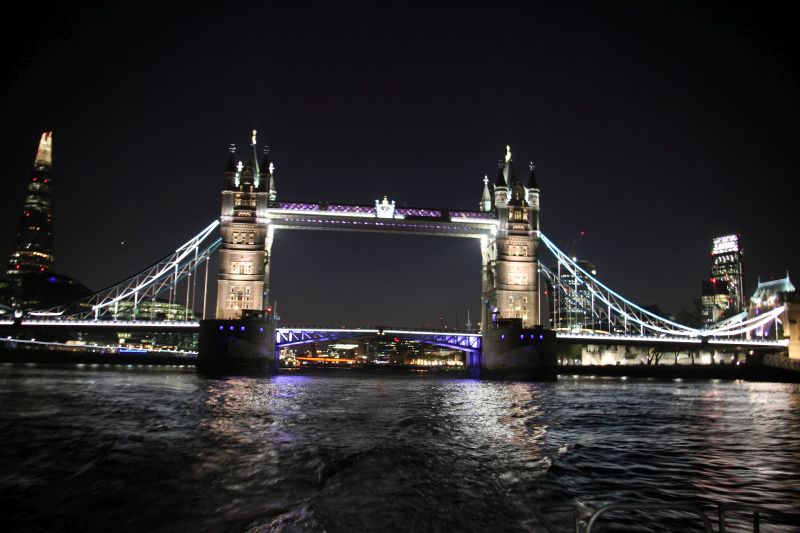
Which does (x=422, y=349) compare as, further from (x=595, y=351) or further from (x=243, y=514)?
(x=243, y=514)

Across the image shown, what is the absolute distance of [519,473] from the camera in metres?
10.6

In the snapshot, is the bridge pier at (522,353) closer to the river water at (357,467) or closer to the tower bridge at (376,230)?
the tower bridge at (376,230)

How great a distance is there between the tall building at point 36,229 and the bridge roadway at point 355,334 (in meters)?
95.5

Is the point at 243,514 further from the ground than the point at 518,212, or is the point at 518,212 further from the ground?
the point at 518,212

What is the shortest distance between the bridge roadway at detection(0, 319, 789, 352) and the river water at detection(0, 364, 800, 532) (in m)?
37.4

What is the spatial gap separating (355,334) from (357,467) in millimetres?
53250

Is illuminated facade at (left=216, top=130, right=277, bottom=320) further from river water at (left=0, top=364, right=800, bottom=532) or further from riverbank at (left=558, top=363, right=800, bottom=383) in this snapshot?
riverbank at (left=558, top=363, right=800, bottom=383)

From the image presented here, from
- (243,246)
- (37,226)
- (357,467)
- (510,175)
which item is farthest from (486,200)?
(37,226)

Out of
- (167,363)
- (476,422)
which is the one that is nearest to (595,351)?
(167,363)

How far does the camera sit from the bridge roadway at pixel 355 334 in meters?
57.0

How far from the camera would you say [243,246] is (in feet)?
188

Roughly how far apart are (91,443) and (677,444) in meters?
13.4

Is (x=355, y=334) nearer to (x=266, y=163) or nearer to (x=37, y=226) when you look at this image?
(x=266, y=163)

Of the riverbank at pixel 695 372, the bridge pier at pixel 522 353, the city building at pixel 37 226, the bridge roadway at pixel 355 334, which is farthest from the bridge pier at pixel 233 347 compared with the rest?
the city building at pixel 37 226
